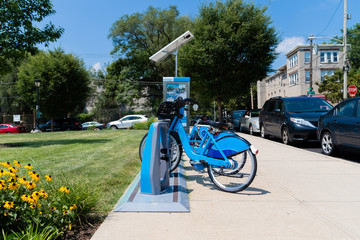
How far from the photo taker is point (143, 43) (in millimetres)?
43719

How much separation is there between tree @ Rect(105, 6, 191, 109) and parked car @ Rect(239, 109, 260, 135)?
2469 cm

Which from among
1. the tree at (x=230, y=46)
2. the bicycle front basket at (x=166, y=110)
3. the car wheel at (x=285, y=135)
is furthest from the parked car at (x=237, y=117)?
the bicycle front basket at (x=166, y=110)

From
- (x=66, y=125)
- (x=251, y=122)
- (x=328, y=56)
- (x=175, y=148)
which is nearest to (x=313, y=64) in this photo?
(x=328, y=56)

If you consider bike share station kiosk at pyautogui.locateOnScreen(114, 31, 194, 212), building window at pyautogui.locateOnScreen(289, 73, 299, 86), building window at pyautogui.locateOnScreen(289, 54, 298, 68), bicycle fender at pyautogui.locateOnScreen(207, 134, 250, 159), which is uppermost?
building window at pyautogui.locateOnScreen(289, 54, 298, 68)

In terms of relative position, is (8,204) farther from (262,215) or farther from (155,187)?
(262,215)

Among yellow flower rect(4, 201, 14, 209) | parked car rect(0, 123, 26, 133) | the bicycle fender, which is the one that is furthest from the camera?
parked car rect(0, 123, 26, 133)

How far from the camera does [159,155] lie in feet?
13.6

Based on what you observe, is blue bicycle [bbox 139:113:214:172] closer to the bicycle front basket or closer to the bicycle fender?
the bicycle front basket

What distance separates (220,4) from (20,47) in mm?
15980

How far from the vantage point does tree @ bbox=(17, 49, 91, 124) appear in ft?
88.7

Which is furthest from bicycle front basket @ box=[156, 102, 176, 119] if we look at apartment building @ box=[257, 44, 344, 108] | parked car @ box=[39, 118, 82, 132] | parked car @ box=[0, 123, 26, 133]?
apartment building @ box=[257, 44, 344, 108]

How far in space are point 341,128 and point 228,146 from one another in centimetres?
460

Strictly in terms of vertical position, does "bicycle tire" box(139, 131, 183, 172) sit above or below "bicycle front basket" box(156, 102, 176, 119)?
below

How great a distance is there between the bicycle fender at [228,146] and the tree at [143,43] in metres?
37.1
